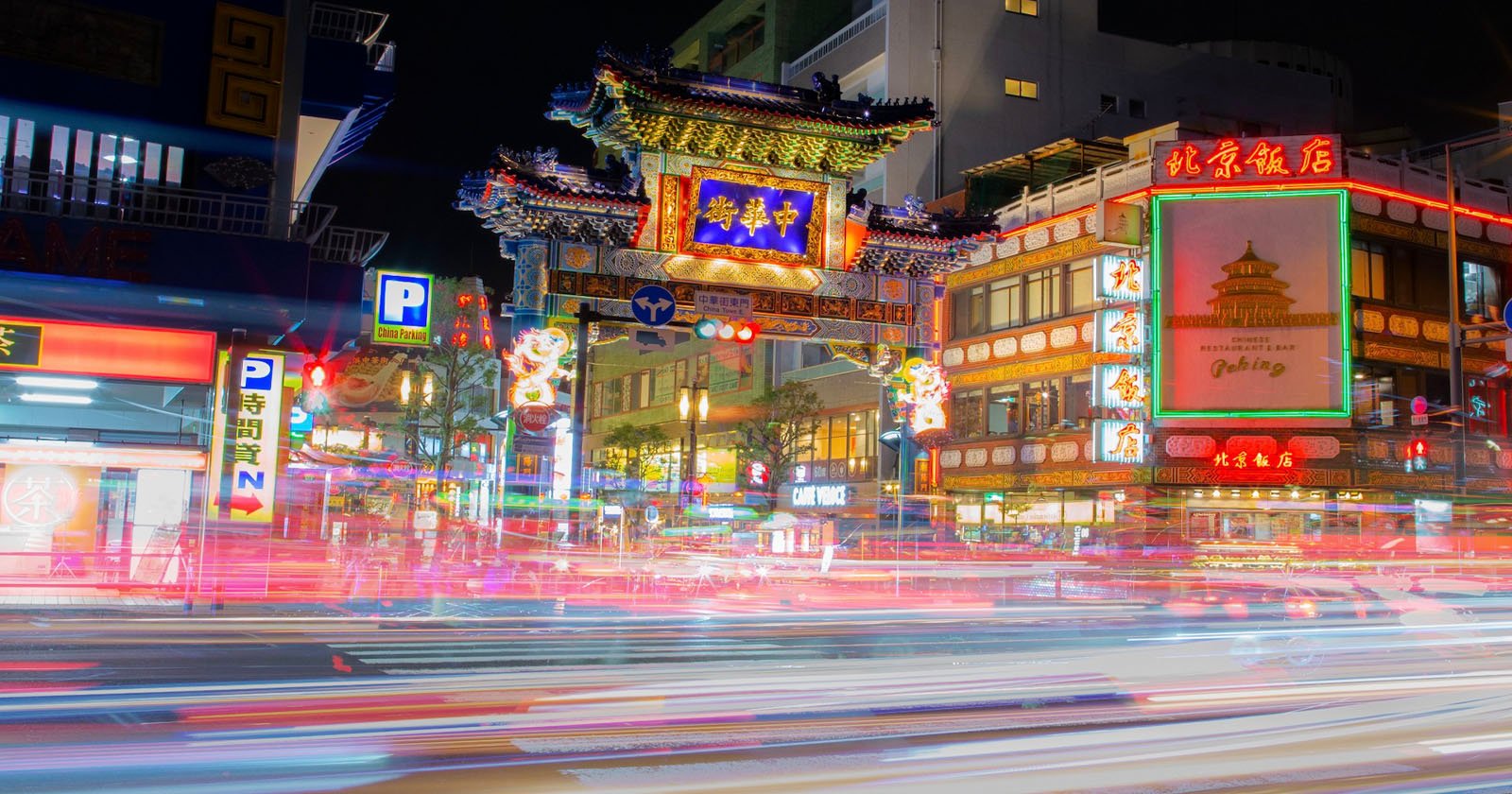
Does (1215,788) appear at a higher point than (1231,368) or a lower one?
lower

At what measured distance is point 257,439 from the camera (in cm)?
2191

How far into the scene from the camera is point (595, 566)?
28.0 metres

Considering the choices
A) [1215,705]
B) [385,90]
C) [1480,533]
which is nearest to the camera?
[1215,705]

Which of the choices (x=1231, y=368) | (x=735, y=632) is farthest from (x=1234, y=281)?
(x=735, y=632)

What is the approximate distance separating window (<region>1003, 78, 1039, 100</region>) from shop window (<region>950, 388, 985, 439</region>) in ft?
50.3

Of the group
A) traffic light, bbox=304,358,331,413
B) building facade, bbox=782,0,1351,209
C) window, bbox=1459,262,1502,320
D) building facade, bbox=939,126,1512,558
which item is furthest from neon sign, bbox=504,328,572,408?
window, bbox=1459,262,1502,320

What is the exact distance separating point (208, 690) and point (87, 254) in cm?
997

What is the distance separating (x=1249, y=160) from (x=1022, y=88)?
18192 millimetres

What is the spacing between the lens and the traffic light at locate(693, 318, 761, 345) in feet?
90.1

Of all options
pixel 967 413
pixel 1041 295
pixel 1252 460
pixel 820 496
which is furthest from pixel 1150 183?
pixel 820 496

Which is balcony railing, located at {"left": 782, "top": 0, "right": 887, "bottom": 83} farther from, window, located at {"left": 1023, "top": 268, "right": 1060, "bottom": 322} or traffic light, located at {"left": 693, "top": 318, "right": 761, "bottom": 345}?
traffic light, located at {"left": 693, "top": 318, "right": 761, "bottom": 345}

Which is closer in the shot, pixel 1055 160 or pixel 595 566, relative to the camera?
pixel 595 566

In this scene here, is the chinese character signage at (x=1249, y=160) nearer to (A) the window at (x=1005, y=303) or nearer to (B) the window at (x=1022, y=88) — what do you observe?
(A) the window at (x=1005, y=303)

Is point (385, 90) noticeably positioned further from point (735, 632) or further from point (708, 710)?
point (708, 710)
